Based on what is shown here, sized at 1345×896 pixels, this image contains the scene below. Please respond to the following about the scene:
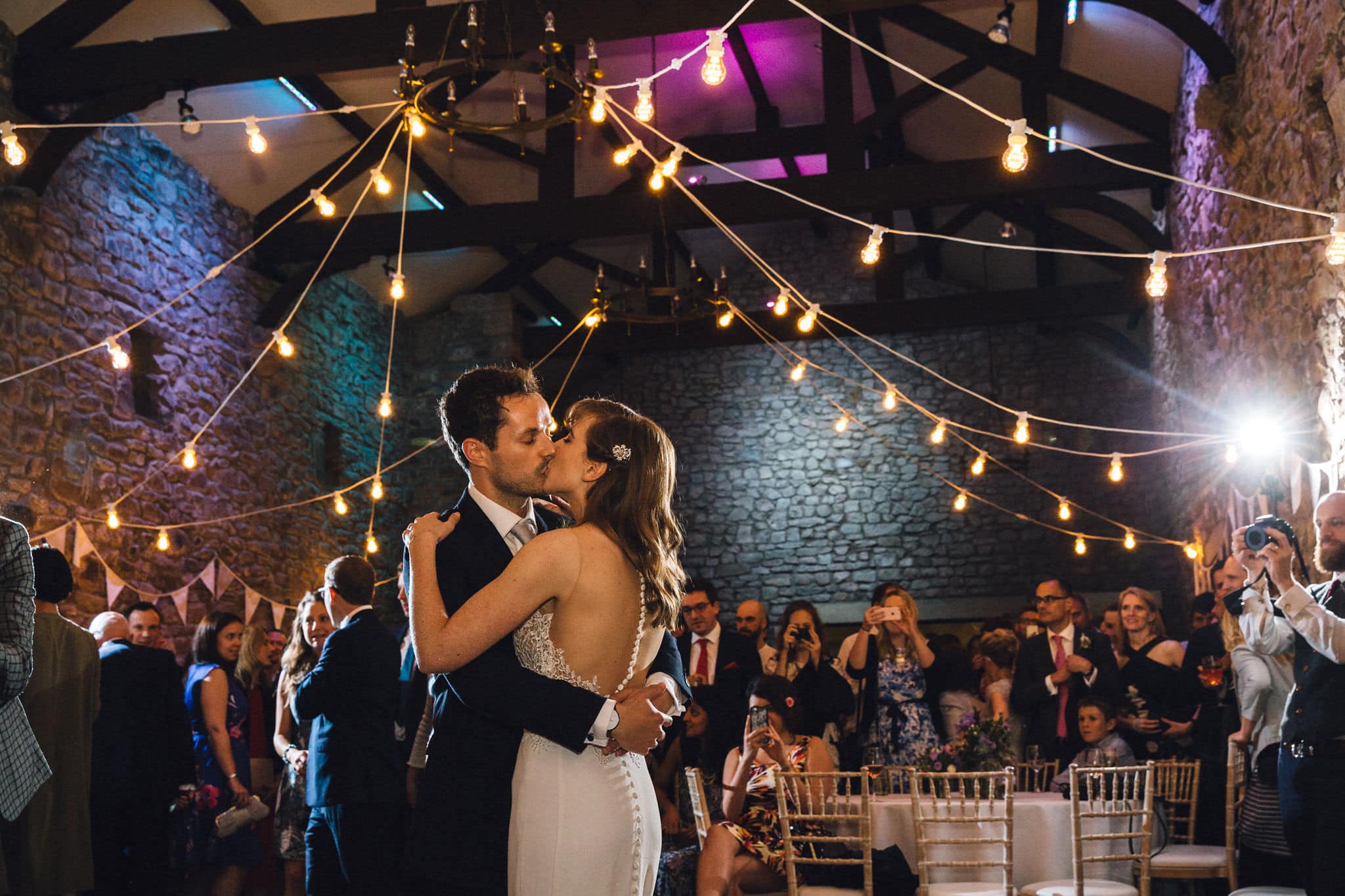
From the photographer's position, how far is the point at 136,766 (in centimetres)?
381

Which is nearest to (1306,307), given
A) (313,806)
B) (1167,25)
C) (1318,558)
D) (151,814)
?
(1318,558)

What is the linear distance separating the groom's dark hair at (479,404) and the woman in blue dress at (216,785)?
9.70 feet

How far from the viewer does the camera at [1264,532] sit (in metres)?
3.26

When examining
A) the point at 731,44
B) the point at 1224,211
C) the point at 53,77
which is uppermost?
the point at 731,44

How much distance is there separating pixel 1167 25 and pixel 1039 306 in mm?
3875

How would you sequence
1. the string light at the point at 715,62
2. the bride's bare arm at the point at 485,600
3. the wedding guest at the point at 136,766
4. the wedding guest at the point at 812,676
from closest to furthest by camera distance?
the bride's bare arm at the point at 485,600 → the string light at the point at 715,62 → the wedding guest at the point at 136,766 → the wedding guest at the point at 812,676

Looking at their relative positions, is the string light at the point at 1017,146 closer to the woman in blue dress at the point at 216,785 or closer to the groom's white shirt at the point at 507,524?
the groom's white shirt at the point at 507,524

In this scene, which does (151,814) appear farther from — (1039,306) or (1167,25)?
(1039,306)

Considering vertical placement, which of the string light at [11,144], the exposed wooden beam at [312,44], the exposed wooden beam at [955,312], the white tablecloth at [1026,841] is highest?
the exposed wooden beam at [312,44]

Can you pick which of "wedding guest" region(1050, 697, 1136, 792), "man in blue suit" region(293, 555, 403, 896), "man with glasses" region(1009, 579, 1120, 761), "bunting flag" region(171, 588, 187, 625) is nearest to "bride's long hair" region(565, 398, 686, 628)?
"man in blue suit" region(293, 555, 403, 896)

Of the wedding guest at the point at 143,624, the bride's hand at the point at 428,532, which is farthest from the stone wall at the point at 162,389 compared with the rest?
the bride's hand at the point at 428,532

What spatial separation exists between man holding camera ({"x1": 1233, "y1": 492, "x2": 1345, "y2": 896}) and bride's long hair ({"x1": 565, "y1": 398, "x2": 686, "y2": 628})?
6.65 ft

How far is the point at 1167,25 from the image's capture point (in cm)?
638

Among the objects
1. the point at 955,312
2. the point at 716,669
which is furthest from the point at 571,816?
the point at 955,312
